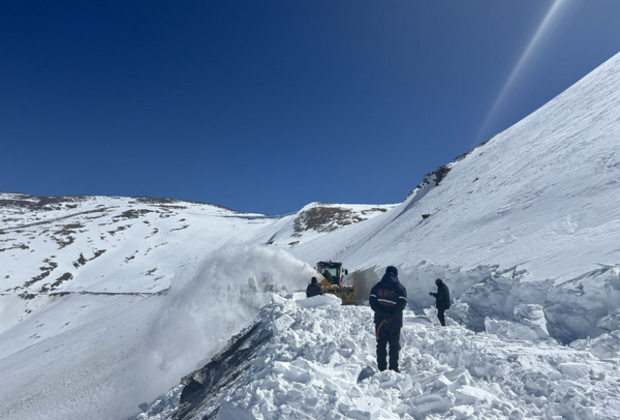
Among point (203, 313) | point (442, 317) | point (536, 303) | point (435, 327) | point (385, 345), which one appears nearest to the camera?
point (385, 345)

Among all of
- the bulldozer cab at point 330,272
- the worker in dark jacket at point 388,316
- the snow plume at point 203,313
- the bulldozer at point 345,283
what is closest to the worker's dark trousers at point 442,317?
the worker in dark jacket at point 388,316

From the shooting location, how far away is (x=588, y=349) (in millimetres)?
5246

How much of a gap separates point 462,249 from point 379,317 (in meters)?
9.80

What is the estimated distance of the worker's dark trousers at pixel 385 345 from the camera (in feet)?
19.2

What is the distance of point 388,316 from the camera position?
6.04 meters

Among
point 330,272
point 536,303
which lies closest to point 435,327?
point 536,303

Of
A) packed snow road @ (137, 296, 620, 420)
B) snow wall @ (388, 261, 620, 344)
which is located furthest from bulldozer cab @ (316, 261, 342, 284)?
packed snow road @ (137, 296, 620, 420)

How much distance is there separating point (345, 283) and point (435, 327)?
10.4 metres

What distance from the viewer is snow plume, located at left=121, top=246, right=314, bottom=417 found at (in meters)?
11.5

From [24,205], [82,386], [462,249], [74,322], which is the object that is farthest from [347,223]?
[24,205]

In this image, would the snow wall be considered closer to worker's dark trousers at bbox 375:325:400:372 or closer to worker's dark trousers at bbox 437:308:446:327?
worker's dark trousers at bbox 437:308:446:327

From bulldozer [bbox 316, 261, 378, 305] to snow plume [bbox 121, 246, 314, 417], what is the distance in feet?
8.62

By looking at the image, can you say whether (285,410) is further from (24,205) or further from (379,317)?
(24,205)

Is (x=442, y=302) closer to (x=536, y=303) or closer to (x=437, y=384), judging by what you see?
(x=536, y=303)
